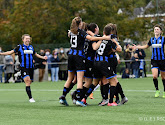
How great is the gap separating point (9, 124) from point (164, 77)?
737 cm

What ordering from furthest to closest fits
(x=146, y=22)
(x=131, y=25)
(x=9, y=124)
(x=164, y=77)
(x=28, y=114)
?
(x=146, y=22) < (x=131, y=25) < (x=164, y=77) < (x=28, y=114) < (x=9, y=124)

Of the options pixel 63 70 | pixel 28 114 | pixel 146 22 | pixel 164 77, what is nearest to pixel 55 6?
pixel 146 22

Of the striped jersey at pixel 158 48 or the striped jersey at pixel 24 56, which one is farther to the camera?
the striped jersey at pixel 158 48

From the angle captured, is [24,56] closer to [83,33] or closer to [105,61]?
[83,33]

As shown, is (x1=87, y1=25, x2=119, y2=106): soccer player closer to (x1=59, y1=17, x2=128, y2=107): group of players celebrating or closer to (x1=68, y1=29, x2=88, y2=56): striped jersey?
(x1=59, y1=17, x2=128, y2=107): group of players celebrating

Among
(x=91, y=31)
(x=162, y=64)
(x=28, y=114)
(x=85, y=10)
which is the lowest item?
(x=28, y=114)

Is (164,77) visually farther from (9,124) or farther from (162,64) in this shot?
(9,124)

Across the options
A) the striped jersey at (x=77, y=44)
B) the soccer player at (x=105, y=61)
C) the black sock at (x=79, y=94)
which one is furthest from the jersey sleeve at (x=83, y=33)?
the black sock at (x=79, y=94)

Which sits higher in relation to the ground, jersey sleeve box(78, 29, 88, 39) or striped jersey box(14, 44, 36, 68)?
jersey sleeve box(78, 29, 88, 39)

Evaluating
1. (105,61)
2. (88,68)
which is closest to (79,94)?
(88,68)

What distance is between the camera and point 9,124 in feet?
26.5

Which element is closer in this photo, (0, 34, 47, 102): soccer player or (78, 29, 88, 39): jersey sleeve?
(78, 29, 88, 39): jersey sleeve

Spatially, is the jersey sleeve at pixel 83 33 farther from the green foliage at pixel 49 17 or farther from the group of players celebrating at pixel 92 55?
the green foliage at pixel 49 17

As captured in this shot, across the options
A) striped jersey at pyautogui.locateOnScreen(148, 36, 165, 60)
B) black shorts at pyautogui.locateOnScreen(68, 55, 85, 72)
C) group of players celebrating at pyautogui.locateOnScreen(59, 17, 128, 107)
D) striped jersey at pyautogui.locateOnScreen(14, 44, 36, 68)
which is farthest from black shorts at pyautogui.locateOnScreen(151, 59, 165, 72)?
striped jersey at pyautogui.locateOnScreen(14, 44, 36, 68)
